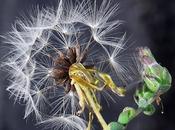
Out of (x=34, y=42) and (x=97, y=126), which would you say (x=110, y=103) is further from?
(x=34, y=42)

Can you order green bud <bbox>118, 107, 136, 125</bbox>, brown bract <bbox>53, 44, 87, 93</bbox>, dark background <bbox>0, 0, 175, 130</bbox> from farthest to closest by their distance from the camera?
dark background <bbox>0, 0, 175, 130</bbox> → brown bract <bbox>53, 44, 87, 93</bbox> → green bud <bbox>118, 107, 136, 125</bbox>

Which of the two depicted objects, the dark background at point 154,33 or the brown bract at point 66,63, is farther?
the dark background at point 154,33

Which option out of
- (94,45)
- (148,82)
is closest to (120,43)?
(94,45)

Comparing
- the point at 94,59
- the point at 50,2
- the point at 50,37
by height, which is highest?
the point at 50,2

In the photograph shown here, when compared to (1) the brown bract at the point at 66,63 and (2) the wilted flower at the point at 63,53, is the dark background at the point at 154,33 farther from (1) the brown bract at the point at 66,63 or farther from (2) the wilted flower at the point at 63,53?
(1) the brown bract at the point at 66,63

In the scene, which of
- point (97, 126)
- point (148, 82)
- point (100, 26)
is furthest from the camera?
point (97, 126)

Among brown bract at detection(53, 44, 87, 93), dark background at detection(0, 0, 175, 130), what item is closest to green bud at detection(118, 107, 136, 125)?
brown bract at detection(53, 44, 87, 93)

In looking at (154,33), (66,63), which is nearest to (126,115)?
(66,63)

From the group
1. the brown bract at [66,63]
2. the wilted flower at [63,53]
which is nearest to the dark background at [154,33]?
the wilted flower at [63,53]

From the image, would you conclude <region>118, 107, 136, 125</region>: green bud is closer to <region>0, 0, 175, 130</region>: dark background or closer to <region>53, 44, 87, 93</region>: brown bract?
<region>53, 44, 87, 93</region>: brown bract

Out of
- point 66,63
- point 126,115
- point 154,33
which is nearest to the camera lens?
point 126,115

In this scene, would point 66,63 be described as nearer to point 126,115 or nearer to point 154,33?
point 126,115
